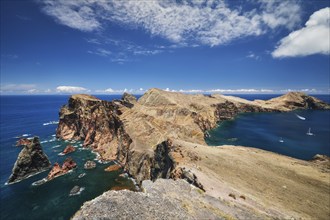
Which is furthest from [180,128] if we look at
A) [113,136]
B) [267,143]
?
[267,143]

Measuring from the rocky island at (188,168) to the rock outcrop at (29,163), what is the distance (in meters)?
19.1

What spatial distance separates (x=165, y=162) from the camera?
41.6 m

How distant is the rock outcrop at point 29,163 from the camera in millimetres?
52969

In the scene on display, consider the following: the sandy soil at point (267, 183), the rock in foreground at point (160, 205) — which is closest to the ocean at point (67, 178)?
the sandy soil at point (267, 183)

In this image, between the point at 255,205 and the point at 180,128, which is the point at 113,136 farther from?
the point at 255,205

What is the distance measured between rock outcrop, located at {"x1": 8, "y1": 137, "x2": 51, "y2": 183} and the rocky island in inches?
752

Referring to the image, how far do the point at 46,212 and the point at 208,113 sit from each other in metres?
102

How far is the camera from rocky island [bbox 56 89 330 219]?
22906 mm

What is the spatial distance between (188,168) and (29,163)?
2035 inches

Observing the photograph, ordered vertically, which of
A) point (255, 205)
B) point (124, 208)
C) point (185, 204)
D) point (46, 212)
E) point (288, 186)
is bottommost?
point (46, 212)

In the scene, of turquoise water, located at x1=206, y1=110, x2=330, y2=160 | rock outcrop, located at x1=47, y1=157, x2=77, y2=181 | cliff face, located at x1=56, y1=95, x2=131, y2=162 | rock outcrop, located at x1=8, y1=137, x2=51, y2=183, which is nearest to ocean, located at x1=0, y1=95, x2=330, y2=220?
turquoise water, located at x1=206, y1=110, x2=330, y2=160

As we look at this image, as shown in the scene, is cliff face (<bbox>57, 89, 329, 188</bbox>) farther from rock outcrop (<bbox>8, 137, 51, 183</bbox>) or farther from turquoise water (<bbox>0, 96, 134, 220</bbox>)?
rock outcrop (<bbox>8, 137, 51, 183</bbox>)

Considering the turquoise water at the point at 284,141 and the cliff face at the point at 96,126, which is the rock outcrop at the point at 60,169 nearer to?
the cliff face at the point at 96,126

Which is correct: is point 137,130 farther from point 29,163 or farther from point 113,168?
point 29,163
